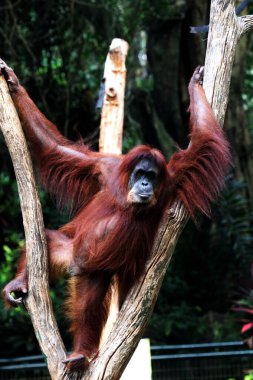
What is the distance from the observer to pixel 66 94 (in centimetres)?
891

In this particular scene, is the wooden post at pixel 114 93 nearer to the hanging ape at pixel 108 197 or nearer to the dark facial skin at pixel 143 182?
the hanging ape at pixel 108 197

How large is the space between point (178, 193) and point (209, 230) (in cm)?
523

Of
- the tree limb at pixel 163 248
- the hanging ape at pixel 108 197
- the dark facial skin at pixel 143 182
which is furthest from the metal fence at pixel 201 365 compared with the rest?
the dark facial skin at pixel 143 182

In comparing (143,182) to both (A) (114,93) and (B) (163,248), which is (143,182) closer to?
(B) (163,248)

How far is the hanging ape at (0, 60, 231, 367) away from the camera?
12.2 ft

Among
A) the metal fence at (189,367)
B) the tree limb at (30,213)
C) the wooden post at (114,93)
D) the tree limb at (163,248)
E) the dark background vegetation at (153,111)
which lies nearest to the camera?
the tree limb at (163,248)

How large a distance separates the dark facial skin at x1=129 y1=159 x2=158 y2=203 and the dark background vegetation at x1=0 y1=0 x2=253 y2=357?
4.13 metres

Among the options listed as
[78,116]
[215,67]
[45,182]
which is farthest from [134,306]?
[78,116]

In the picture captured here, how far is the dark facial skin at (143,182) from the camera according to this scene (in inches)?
146

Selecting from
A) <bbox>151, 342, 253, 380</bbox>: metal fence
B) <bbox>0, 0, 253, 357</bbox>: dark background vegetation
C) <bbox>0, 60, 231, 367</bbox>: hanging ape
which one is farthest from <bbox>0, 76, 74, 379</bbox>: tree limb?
<bbox>0, 0, 253, 357</bbox>: dark background vegetation

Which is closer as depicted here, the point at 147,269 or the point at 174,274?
the point at 147,269

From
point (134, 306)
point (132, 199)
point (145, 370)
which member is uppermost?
point (132, 199)

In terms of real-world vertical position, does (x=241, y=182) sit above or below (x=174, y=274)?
above

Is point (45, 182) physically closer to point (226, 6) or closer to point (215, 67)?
point (215, 67)
